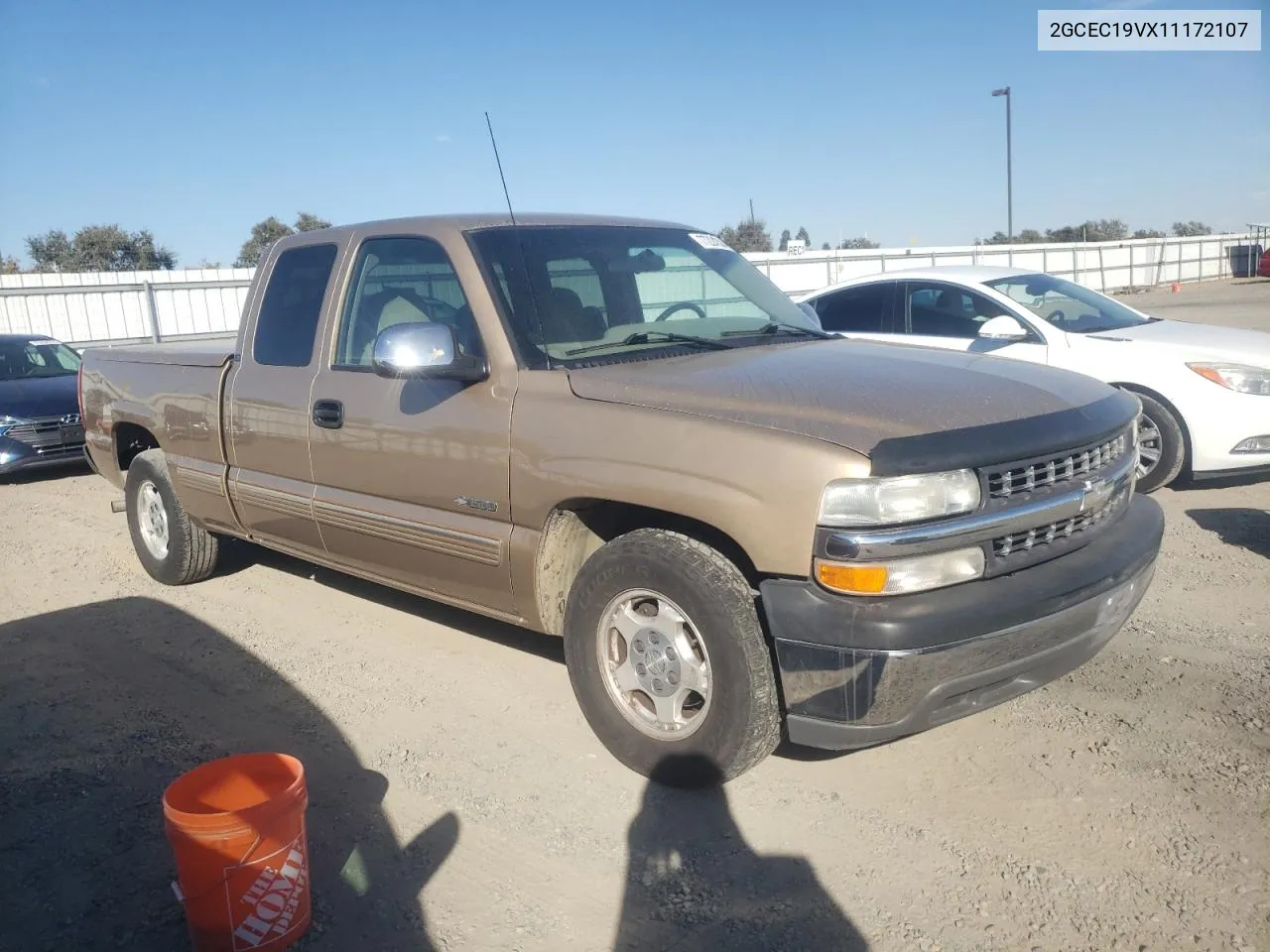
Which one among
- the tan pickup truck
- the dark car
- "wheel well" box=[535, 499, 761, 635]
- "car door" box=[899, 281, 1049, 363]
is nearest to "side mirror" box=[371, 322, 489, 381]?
the tan pickup truck

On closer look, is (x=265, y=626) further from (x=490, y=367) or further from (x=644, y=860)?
(x=644, y=860)

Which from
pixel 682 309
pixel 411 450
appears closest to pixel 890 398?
pixel 682 309

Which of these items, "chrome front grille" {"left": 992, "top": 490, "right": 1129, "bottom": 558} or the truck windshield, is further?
the truck windshield

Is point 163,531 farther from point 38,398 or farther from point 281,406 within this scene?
point 38,398

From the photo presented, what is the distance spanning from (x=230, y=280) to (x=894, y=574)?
1802 centimetres

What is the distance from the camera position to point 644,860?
311cm

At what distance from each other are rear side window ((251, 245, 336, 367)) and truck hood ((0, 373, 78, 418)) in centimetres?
622

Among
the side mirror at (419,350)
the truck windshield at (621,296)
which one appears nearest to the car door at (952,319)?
the truck windshield at (621,296)

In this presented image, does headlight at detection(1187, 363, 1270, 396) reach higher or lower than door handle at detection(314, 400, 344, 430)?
lower

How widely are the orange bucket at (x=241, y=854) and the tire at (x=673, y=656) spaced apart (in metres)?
1.13

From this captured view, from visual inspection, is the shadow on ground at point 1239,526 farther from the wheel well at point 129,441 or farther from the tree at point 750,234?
the tree at point 750,234

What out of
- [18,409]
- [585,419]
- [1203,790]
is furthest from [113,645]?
[18,409]

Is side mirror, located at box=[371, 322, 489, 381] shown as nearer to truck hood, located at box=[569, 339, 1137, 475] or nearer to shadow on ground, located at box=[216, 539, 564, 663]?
truck hood, located at box=[569, 339, 1137, 475]

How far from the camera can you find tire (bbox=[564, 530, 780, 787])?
3.15m
